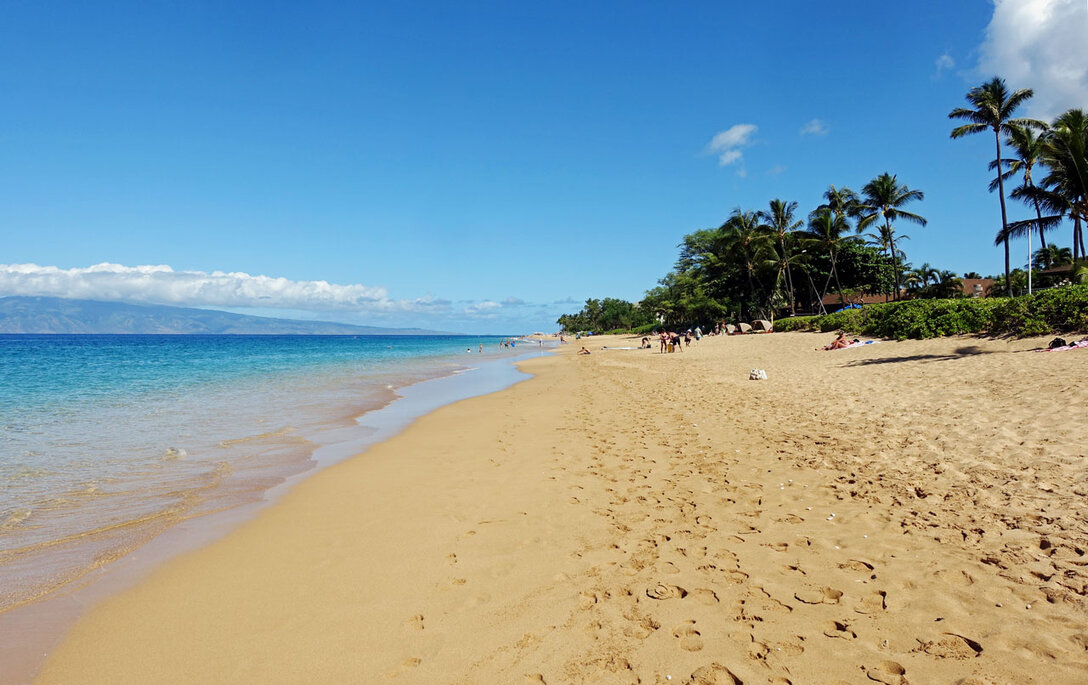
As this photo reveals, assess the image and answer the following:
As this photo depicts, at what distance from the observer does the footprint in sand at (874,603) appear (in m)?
3.29

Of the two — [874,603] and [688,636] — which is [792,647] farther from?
[874,603]

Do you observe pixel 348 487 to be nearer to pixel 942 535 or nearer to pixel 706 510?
pixel 706 510

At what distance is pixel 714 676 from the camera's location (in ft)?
8.93

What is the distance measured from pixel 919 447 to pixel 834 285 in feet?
188

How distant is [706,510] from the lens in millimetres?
5238

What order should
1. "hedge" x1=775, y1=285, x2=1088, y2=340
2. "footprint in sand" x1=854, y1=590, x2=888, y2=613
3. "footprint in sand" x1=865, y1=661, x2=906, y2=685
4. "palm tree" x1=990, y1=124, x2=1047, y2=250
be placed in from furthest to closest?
"palm tree" x1=990, y1=124, x2=1047, y2=250, "hedge" x1=775, y1=285, x2=1088, y2=340, "footprint in sand" x1=854, y1=590, x2=888, y2=613, "footprint in sand" x1=865, y1=661, x2=906, y2=685

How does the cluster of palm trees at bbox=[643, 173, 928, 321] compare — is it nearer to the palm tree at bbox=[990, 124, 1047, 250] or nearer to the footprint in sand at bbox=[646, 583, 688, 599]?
the palm tree at bbox=[990, 124, 1047, 250]

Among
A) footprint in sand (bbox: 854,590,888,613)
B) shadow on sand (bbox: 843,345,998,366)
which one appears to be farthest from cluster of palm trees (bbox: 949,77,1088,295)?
footprint in sand (bbox: 854,590,888,613)

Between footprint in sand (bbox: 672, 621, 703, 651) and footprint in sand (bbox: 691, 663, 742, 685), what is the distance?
185 millimetres

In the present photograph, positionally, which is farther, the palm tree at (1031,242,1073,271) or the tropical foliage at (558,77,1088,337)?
the palm tree at (1031,242,1073,271)

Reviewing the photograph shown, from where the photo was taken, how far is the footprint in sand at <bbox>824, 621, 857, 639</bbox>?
302cm

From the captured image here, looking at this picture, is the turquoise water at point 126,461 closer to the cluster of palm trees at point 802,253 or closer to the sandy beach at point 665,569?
the sandy beach at point 665,569

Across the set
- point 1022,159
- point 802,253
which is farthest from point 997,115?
point 802,253

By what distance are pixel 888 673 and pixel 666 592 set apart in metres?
1.35
